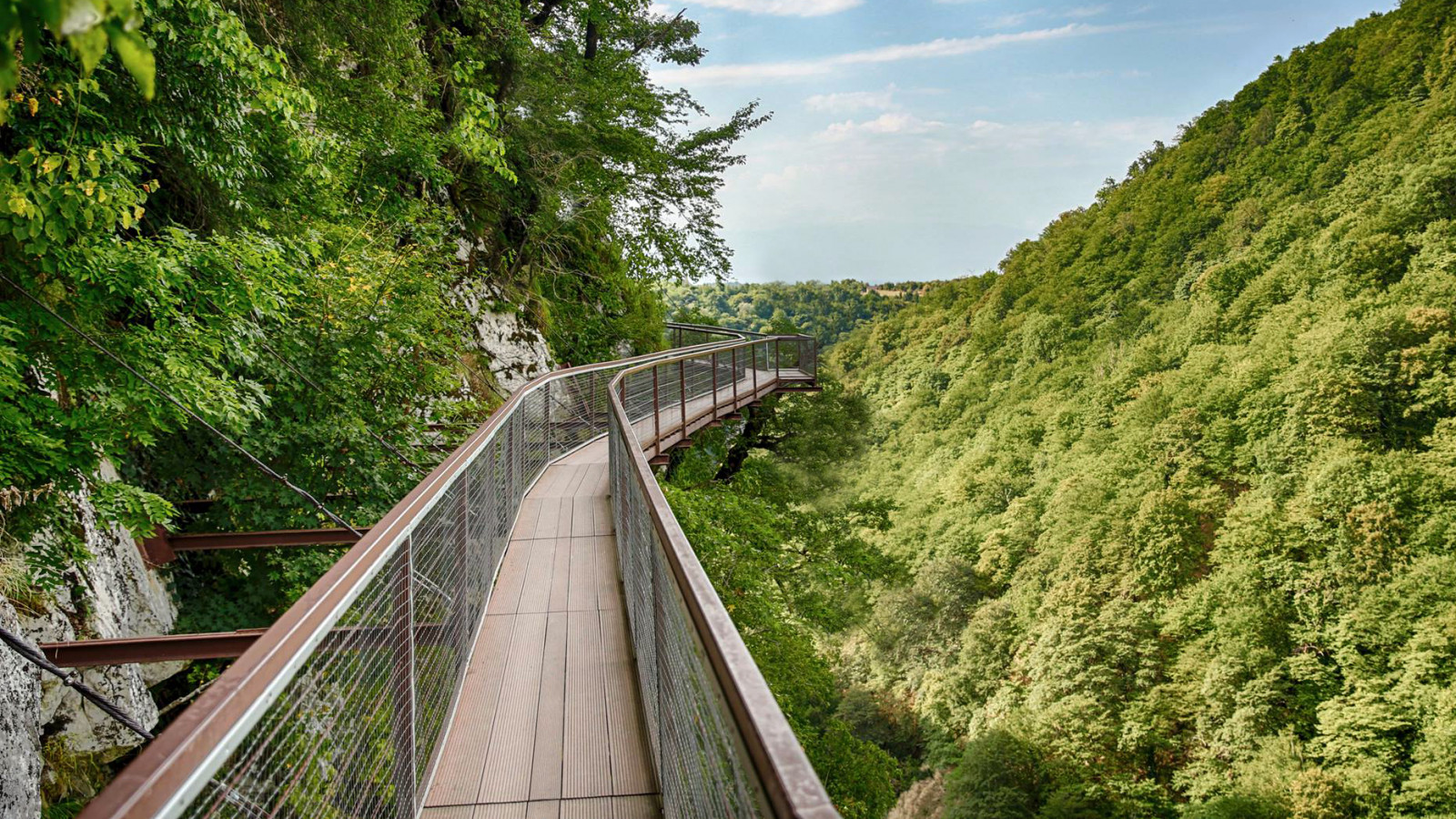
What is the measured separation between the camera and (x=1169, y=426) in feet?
164

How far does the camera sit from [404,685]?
2674mm

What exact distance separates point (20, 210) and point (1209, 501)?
52006mm

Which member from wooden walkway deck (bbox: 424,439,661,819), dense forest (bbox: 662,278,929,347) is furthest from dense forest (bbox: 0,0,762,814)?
dense forest (bbox: 662,278,929,347)

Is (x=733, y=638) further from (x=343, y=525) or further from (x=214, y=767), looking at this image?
(x=343, y=525)

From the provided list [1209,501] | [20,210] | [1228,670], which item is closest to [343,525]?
[20,210]

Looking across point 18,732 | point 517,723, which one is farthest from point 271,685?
point 18,732

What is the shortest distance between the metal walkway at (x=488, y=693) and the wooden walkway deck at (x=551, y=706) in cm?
1

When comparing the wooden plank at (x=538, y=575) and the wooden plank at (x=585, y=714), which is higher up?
the wooden plank at (x=538, y=575)

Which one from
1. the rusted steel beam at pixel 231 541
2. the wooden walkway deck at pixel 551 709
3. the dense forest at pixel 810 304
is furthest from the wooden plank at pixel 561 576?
the dense forest at pixel 810 304

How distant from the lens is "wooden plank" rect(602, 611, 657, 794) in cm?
291

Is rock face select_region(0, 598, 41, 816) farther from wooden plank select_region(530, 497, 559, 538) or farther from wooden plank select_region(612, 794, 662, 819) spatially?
wooden plank select_region(612, 794, 662, 819)

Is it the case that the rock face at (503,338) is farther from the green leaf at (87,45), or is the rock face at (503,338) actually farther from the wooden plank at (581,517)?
the green leaf at (87,45)

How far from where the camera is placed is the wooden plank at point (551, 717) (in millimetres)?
2891

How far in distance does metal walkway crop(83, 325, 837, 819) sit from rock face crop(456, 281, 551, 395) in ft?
26.8
